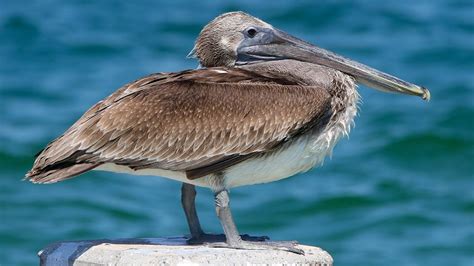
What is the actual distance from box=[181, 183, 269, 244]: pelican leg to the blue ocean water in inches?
225

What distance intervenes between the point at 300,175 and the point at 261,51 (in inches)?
295

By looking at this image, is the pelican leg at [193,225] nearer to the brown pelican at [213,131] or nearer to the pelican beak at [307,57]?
the brown pelican at [213,131]

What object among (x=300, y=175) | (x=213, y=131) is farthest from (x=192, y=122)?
(x=300, y=175)

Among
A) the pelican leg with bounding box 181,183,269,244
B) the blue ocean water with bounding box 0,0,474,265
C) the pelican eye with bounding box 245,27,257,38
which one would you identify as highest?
the blue ocean water with bounding box 0,0,474,265

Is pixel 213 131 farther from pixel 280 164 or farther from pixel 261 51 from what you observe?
pixel 261 51

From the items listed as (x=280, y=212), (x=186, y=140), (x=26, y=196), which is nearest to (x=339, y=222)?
(x=280, y=212)

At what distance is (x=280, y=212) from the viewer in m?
13.5

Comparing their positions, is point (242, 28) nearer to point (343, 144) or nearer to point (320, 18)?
point (343, 144)

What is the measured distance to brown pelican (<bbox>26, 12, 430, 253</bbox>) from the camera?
21.2 feet

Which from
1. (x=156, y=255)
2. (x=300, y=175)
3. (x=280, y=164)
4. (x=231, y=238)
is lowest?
(x=156, y=255)

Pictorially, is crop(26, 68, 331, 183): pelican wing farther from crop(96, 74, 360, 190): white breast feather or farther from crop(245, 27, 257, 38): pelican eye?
crop(245, 27, 257, 38): pelican eye

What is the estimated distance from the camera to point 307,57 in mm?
7090

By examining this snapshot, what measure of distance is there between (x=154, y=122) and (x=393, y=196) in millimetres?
7897

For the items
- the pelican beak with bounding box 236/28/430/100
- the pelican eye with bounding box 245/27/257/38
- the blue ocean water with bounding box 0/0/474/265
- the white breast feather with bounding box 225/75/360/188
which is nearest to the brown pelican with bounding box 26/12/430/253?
the white breast feather with bounding box 225/75/360/188
